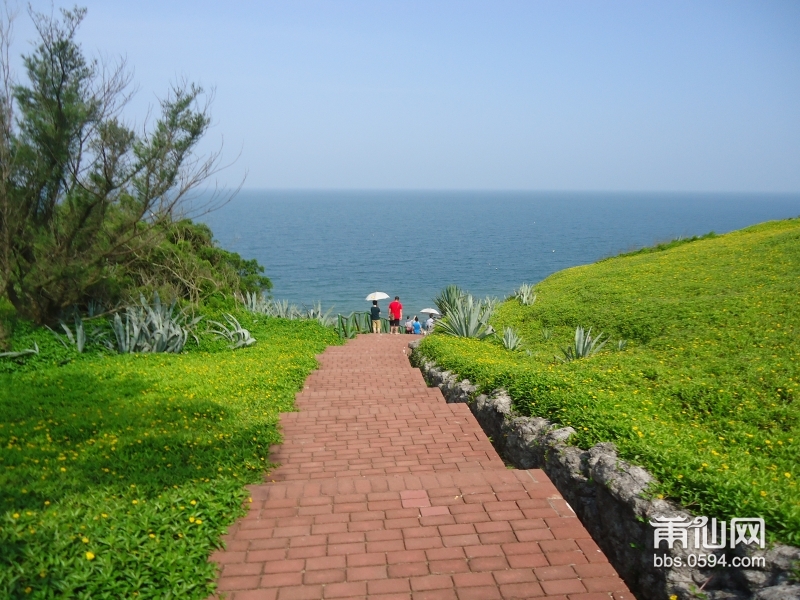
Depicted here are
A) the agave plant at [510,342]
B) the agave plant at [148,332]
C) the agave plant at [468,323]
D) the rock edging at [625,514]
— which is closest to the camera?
the rock edging at [625,514]

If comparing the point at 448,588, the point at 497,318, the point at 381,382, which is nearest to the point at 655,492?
the point at 448,588

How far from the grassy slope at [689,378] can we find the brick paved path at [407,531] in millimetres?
797

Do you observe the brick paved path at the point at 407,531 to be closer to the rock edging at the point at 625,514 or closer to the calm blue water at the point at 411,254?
the rock edging at the point at 625,514

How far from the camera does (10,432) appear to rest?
582 cm

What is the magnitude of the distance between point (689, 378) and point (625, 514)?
3125 mm

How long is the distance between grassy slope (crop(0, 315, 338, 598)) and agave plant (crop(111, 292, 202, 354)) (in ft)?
4.14

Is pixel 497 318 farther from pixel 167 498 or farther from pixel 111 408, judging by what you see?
pixel 167 498

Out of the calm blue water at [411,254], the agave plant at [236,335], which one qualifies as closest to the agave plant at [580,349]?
the agave plant at [236,335]

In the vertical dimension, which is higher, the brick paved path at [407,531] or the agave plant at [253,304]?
the brick paved path at [407,531]

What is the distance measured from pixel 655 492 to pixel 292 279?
44784 mm

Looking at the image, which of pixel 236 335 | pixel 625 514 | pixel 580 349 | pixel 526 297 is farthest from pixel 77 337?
pixel 526 297

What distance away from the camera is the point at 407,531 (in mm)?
3934

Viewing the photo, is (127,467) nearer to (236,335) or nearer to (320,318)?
(236,335)

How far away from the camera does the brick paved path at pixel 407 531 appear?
341 cm
